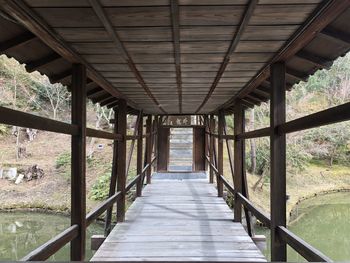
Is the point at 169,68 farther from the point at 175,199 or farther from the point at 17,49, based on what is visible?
the point at 175,199

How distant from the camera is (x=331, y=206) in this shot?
15586 millimetres

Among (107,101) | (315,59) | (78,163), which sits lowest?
(78,163)

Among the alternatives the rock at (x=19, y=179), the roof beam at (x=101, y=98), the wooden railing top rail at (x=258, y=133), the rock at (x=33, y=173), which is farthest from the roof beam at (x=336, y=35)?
the rock at (x=33, y=173)

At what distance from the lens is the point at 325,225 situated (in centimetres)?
1330

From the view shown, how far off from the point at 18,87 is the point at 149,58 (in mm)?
18212

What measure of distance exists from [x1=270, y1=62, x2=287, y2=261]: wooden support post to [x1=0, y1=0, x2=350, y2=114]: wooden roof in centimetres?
16

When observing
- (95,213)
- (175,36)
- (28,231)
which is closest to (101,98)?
(95,213)

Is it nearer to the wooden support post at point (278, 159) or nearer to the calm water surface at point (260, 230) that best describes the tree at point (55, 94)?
the calm water surface at point (260, 230)

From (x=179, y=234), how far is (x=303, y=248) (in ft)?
9.18

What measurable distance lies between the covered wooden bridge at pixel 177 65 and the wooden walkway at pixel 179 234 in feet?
0.07

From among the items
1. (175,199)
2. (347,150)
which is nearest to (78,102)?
(175,199)

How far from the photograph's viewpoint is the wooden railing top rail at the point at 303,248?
6.49ft

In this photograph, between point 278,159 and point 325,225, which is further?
point 325,225

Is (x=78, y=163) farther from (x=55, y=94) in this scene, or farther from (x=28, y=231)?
(x=55, y=94)
